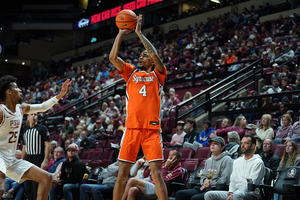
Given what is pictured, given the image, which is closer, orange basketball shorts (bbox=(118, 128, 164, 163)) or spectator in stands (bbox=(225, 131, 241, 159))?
orange basketball shorts (bbox=(118, 128, 164, 163))

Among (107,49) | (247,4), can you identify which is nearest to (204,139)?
(247,4)

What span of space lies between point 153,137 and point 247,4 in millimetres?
15370

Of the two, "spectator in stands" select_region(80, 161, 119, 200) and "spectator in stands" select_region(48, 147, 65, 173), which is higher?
"spectator in stands" select_region(48, 147, 65, 173)

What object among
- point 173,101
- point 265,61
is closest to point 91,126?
point 173,101

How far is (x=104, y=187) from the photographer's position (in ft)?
22.0

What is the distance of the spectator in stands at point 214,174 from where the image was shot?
220 inches

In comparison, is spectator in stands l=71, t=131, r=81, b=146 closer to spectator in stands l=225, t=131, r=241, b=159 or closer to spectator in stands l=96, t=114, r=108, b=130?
spectator in stands l=96, t=114, r=108, b=130

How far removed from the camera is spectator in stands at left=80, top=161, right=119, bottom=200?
6621 mm

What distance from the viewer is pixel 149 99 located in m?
4.16

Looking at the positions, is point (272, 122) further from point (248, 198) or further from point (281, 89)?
point (248, 198)

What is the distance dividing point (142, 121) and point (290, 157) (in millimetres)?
2791

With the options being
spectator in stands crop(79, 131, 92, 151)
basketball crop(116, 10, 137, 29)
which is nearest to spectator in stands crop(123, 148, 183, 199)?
basketball crop(116, 10, 137, 29)

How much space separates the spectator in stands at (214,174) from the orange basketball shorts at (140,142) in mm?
1773

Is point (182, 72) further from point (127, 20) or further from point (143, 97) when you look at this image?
point (143, 97)
